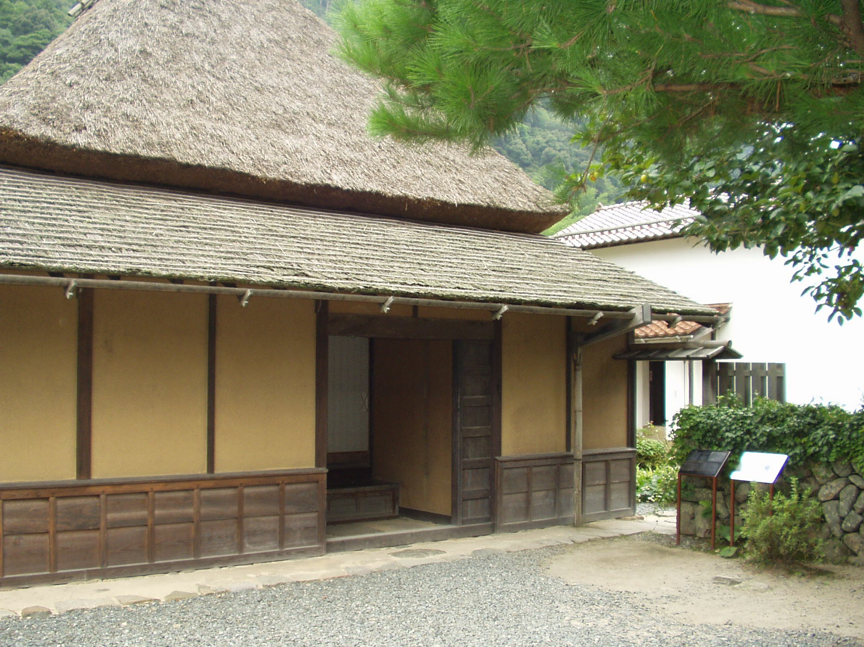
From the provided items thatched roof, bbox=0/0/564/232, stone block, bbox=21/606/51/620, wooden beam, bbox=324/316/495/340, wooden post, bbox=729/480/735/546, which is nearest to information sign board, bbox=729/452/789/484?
wooden post, bbox=729/480/735/546

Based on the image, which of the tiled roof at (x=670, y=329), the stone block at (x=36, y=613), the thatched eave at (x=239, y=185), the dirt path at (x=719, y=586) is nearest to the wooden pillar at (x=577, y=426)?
the dirt path at (x=719, y=586)

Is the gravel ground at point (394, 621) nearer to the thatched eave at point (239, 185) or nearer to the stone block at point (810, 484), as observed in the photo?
the stone block at point (810, 484)

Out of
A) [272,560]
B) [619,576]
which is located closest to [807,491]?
[619,576]

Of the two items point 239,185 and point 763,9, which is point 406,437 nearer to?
point 239,185

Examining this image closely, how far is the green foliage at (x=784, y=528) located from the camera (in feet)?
20.0

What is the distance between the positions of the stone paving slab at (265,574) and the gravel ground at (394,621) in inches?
6.8

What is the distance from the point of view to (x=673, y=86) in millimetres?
3932

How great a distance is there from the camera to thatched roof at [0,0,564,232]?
6.53 metres

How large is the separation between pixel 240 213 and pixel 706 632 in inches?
201

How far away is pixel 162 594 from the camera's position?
5.17 m

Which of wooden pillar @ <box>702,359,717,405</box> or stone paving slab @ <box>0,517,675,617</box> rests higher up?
wooden pillar @ <box>702,359,717,405</box>

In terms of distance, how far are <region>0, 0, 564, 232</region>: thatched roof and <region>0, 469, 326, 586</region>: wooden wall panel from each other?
287cm

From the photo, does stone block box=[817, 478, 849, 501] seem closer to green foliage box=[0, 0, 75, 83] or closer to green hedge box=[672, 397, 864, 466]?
green hedge box=[672, 397, 864, 466]

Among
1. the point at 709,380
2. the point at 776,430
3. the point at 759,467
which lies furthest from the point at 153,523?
the point at 709,380
